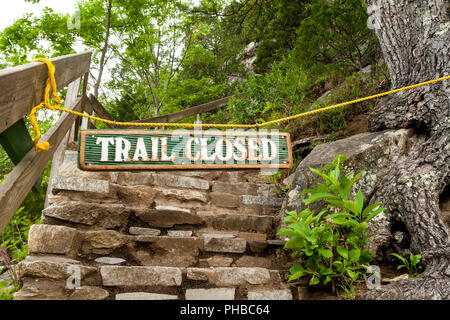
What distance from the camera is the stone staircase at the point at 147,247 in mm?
1795

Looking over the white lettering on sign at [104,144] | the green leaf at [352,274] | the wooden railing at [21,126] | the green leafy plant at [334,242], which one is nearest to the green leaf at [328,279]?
the green leafy plant at [334,242]

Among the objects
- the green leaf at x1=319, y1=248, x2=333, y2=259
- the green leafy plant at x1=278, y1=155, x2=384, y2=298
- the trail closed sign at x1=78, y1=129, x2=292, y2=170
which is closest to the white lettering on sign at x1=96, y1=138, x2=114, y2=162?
the trail closed sign at x1=78, y1=129, x2=292, y2=170

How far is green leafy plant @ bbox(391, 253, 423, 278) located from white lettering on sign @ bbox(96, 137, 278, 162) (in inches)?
37.4

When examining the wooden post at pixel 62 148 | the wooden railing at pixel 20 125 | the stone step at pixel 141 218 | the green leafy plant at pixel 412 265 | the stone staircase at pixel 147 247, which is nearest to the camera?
the wooden railing at pixel 20 125

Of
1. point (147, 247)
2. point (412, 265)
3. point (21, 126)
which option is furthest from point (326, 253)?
point (21, 126)

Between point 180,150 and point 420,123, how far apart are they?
1.80 metres

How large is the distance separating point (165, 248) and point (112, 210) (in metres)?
0.52

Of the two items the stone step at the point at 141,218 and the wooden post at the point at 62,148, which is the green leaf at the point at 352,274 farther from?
the wooden post at the point at 62,148

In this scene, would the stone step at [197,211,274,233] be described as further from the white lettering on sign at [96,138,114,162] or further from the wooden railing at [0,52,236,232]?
the wooden railing at [0,52,236,232]

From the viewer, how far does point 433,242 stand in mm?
1646

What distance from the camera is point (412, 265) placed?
1.69 meters

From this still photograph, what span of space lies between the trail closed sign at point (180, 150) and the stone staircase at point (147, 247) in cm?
71

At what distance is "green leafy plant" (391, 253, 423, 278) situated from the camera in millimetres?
1668
